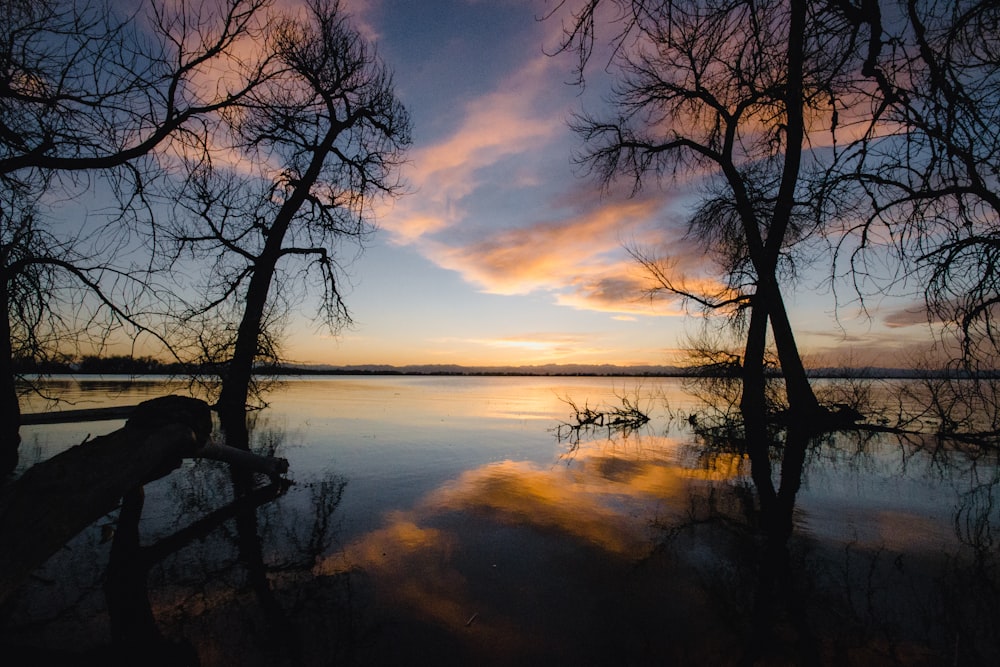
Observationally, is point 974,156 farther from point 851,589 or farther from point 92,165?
point 92,165

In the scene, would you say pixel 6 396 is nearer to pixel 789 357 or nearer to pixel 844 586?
pixel 844 586

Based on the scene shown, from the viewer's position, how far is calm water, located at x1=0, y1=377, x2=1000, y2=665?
2.49m

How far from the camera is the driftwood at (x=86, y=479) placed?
219cm

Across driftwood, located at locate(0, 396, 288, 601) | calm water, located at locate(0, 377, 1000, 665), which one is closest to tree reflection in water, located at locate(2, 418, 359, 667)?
calm water, located at locate(0, 377, 1000, 665)

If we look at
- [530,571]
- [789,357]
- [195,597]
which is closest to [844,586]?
[530,571]

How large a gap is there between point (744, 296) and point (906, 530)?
10268mm

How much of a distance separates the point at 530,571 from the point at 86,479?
3003mm

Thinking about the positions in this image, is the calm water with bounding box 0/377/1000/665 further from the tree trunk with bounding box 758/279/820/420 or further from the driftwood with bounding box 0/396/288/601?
the tree trunk with bounding box 758/279/820/420

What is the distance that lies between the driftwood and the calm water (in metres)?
0.66

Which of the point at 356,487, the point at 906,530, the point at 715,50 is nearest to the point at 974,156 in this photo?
the point at 715,50

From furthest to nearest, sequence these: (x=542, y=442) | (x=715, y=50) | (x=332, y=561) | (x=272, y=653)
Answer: (x=542, y=442), (x=715, y=50), (x=332, y=561), (x=272, y=653)

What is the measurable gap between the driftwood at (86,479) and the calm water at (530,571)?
662 mm

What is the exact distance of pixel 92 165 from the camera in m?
4.87

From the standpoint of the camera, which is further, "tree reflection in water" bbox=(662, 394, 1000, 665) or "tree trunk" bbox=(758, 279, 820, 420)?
"tree trunk" bbox=(758, 279, 820, 420)
